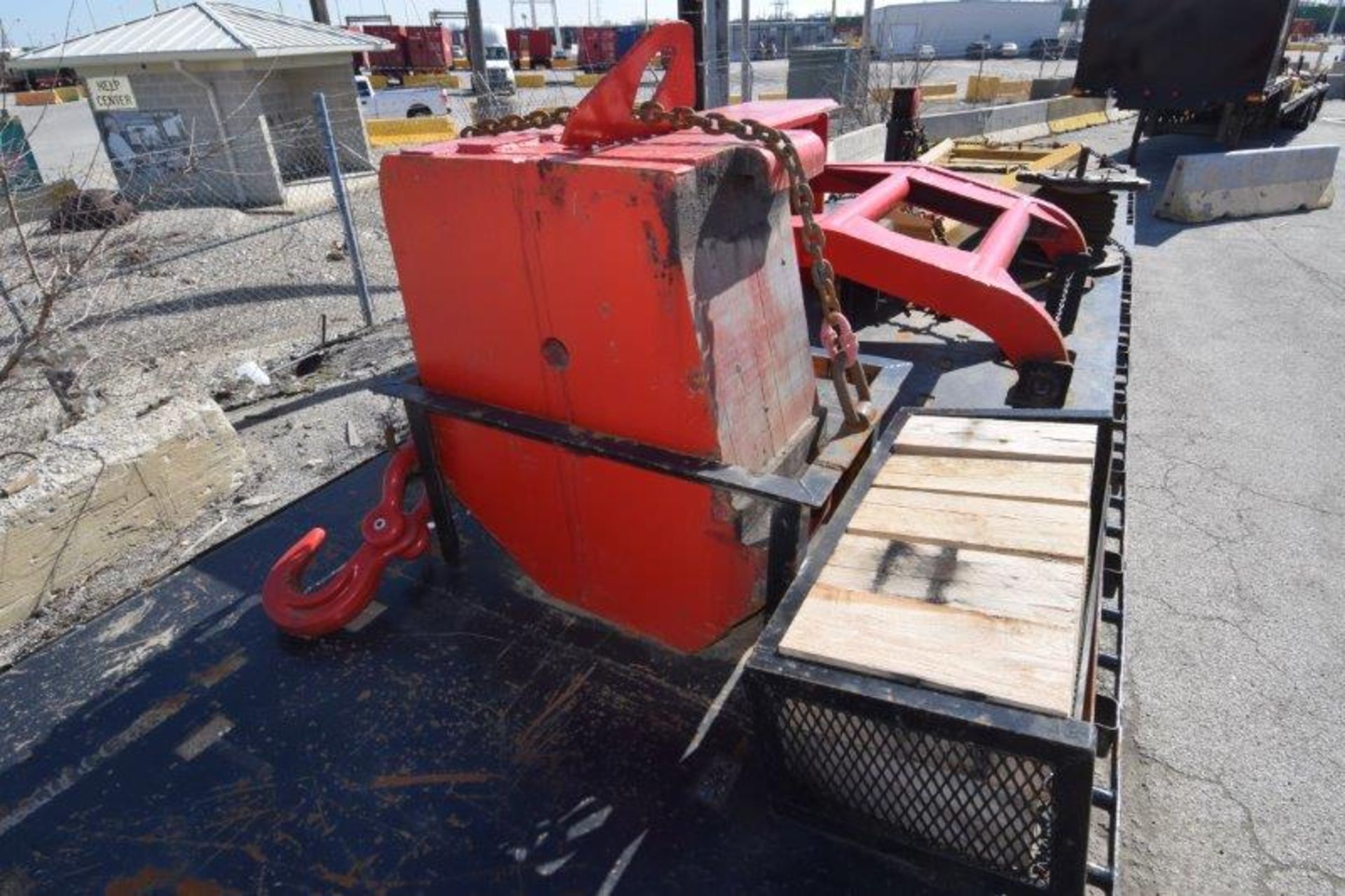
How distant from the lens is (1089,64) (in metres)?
13.7

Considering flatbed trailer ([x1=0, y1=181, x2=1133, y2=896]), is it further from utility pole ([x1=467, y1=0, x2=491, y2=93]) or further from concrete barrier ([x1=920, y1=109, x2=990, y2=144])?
utility pole ([x1=467, y1=0, x2=491, y2=93])

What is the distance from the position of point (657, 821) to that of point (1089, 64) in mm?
15777

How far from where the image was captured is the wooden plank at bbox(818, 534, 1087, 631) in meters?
1.79

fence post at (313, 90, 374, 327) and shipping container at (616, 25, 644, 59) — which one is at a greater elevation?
shipping container at (616, 25, 644, 59)

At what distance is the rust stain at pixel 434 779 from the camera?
240 cm

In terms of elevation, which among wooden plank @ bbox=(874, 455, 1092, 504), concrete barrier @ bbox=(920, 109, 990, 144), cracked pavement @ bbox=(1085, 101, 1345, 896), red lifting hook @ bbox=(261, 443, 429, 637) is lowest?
cracked pavement @ bbox=(1085, 101, 1345, 896)

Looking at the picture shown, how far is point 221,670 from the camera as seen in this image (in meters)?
2.86

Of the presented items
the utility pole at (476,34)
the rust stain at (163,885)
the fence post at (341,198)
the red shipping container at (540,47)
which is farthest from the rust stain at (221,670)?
the red shipping container at (540,47)

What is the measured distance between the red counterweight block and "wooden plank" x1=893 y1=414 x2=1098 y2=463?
416 millimetres

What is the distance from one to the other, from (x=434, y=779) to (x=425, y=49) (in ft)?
153

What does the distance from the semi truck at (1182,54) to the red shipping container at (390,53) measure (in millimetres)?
35773

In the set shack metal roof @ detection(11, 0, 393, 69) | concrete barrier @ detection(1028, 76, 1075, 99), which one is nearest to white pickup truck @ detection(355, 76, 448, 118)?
shack metal roof @ detection(11, 0, 393, 69)

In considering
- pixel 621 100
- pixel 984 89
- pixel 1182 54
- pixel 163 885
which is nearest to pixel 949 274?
pixel 621 100

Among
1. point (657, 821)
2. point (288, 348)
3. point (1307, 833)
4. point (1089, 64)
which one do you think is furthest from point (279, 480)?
point (1089, 64)
